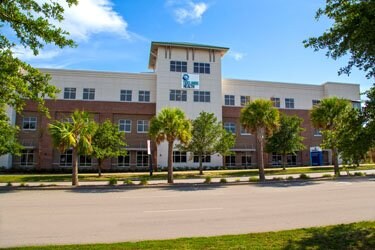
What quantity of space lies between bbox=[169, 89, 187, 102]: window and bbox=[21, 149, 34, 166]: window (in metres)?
20.0

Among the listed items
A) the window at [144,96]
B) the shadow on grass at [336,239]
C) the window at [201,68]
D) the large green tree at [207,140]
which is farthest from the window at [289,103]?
the shadow on grass at [336,239]

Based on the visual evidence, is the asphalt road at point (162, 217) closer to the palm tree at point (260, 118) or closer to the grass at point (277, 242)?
the grass at point (277, 242)

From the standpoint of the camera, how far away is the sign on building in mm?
46406

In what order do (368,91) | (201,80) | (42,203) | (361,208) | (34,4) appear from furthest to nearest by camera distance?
(201,80) < (42,203) < (361,208) < (368,91) < (34,4)

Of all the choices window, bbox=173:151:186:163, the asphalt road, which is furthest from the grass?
window, bbox=173:151:186:163

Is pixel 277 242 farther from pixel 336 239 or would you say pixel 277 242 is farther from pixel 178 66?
pixel 178 66

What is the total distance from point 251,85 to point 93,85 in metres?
23.3

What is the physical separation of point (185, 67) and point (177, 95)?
432 cm

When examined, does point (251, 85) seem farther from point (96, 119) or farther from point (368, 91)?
point (368, 91)

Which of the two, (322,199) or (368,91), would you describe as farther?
(322,199)

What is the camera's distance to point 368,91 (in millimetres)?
8055

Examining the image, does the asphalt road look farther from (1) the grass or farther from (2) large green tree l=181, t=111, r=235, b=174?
(2) large green tree l=181, t=111, r=235, b=174

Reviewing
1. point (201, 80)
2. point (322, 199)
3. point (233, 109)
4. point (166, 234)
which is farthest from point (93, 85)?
point (166, 234)

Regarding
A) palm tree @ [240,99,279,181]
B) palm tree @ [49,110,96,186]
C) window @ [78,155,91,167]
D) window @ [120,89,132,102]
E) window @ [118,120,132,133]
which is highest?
window @ [120,89,132,102]
